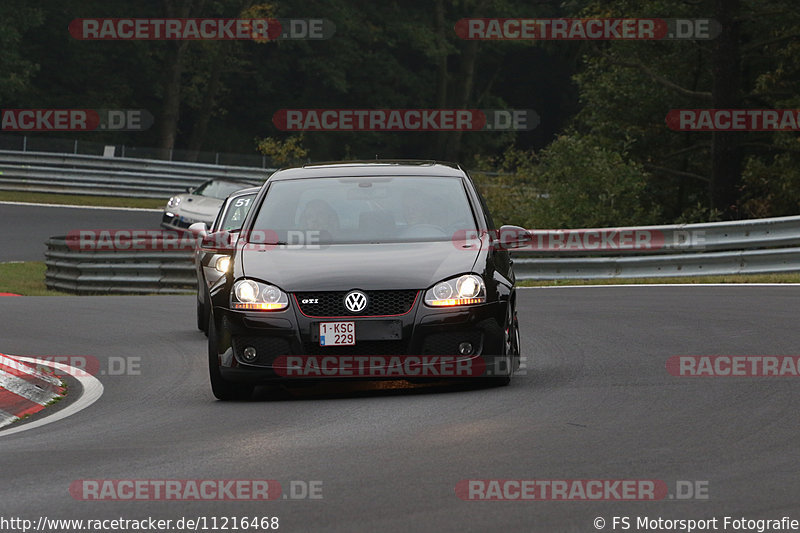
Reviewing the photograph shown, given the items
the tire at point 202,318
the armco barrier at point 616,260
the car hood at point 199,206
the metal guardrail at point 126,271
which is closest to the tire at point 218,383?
the tire at point 202,318

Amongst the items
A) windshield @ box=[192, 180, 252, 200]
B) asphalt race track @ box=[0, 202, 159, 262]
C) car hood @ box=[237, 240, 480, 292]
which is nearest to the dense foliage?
windshield @ box=[192, 180, 252, 200]

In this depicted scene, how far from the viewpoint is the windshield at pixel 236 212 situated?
16.5m

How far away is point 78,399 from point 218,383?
129 centimetres

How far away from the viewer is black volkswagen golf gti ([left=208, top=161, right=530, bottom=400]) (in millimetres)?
9828

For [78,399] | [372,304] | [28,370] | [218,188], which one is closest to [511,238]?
[372,304]

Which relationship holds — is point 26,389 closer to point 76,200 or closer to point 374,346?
point 374,346

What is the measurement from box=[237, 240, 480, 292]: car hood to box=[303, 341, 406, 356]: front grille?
371 millimetres

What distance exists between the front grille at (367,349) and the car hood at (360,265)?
0.37 m

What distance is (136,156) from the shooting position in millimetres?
45938

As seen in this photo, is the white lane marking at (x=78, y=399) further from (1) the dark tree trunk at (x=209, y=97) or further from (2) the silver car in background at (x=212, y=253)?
(1) the dark tree trunk at (x=209, y=97)

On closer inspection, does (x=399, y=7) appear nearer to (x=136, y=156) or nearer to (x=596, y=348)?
(x=136, y=156)

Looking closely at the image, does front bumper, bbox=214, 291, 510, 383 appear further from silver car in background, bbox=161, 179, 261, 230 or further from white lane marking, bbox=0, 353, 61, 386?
silver car in background, bbox=161, 179, 261, 230

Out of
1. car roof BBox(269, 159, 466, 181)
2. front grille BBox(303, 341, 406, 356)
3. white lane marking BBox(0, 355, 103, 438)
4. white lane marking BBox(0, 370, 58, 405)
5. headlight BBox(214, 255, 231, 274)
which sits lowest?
white lane marking BBox(0, 355, 103, 438)

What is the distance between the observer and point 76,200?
1676 inches
